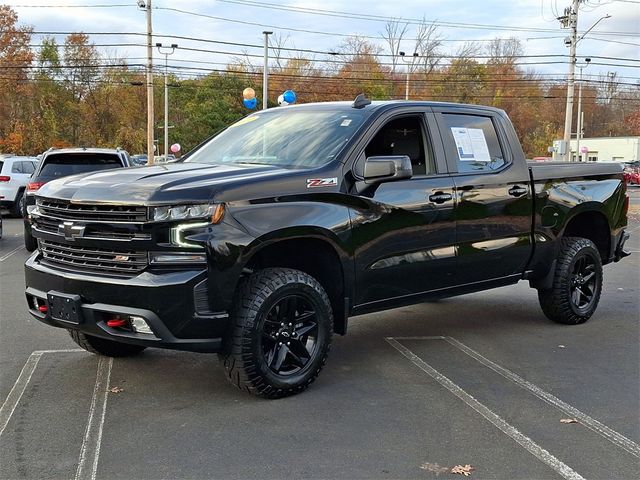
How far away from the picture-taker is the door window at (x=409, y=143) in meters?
5.23

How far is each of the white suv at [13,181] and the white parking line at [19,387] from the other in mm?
13700

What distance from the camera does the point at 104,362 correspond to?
5230 mm

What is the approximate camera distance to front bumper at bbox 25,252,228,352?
12.9ft

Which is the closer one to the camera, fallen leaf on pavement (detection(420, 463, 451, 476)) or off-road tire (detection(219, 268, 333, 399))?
fallen leaf on pavement (detection(420, 463, 451, 476))

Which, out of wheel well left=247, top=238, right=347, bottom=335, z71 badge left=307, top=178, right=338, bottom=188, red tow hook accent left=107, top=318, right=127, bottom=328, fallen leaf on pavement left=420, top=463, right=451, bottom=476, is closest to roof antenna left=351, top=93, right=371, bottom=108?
z71 badge left=307, top=178, right=338, bottom=188

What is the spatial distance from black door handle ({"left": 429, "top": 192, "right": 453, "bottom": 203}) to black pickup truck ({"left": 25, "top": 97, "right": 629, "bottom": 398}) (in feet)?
0.04

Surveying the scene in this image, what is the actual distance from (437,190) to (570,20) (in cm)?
3067

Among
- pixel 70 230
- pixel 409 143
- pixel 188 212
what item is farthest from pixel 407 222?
pixel 70 230

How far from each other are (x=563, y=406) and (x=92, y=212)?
10.6 feet

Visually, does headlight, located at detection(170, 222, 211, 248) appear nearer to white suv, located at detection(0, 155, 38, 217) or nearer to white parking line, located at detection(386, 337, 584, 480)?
white parking line, located at detection(386, 337, 584, 480)

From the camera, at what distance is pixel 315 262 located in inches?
189

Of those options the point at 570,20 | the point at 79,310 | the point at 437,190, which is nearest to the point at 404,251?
the point at 437,190

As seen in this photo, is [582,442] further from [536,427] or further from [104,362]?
[104,362]

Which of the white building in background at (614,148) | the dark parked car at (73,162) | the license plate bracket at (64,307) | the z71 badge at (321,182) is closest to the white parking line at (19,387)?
the license plate bracket at (64,307)
